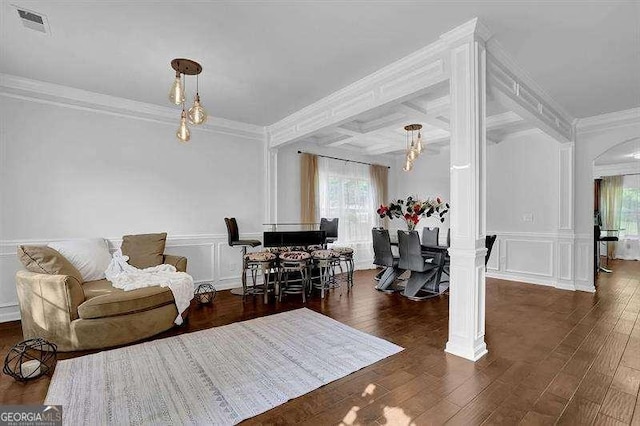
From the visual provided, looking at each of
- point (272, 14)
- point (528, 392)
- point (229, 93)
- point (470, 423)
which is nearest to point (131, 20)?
point (272, 14)

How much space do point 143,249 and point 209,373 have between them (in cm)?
242

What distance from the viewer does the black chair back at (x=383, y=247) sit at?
193 inches

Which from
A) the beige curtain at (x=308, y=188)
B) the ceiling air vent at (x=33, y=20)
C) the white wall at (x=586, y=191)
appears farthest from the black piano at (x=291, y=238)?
the white wall at (x=586, y=191)

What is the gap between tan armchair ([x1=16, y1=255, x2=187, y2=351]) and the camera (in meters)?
Result: 2.73

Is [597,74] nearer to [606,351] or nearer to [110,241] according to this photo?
[606,351]

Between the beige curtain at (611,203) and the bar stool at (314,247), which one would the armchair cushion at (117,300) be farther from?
the beige curtain at (611,203)

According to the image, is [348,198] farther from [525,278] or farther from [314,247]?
[525,278]

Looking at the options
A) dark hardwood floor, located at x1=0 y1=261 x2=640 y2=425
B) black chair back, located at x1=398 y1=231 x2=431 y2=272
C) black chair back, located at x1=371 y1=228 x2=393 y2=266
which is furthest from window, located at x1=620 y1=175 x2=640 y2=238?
black chair back, located at x1=371 y1=228 x2=393 y2=266

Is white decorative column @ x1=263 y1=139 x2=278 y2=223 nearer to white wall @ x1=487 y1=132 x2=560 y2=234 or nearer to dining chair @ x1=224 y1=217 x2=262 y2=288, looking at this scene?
dining chair @ x1=224 y1=217 x2=262 y2=288

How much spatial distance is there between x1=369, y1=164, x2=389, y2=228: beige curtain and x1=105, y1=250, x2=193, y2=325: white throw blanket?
16.4 feet

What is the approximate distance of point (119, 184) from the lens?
13.9 feet

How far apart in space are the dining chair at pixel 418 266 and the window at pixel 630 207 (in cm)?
787

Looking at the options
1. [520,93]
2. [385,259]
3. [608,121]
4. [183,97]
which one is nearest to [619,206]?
[608,121]

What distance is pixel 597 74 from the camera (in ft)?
11.3
